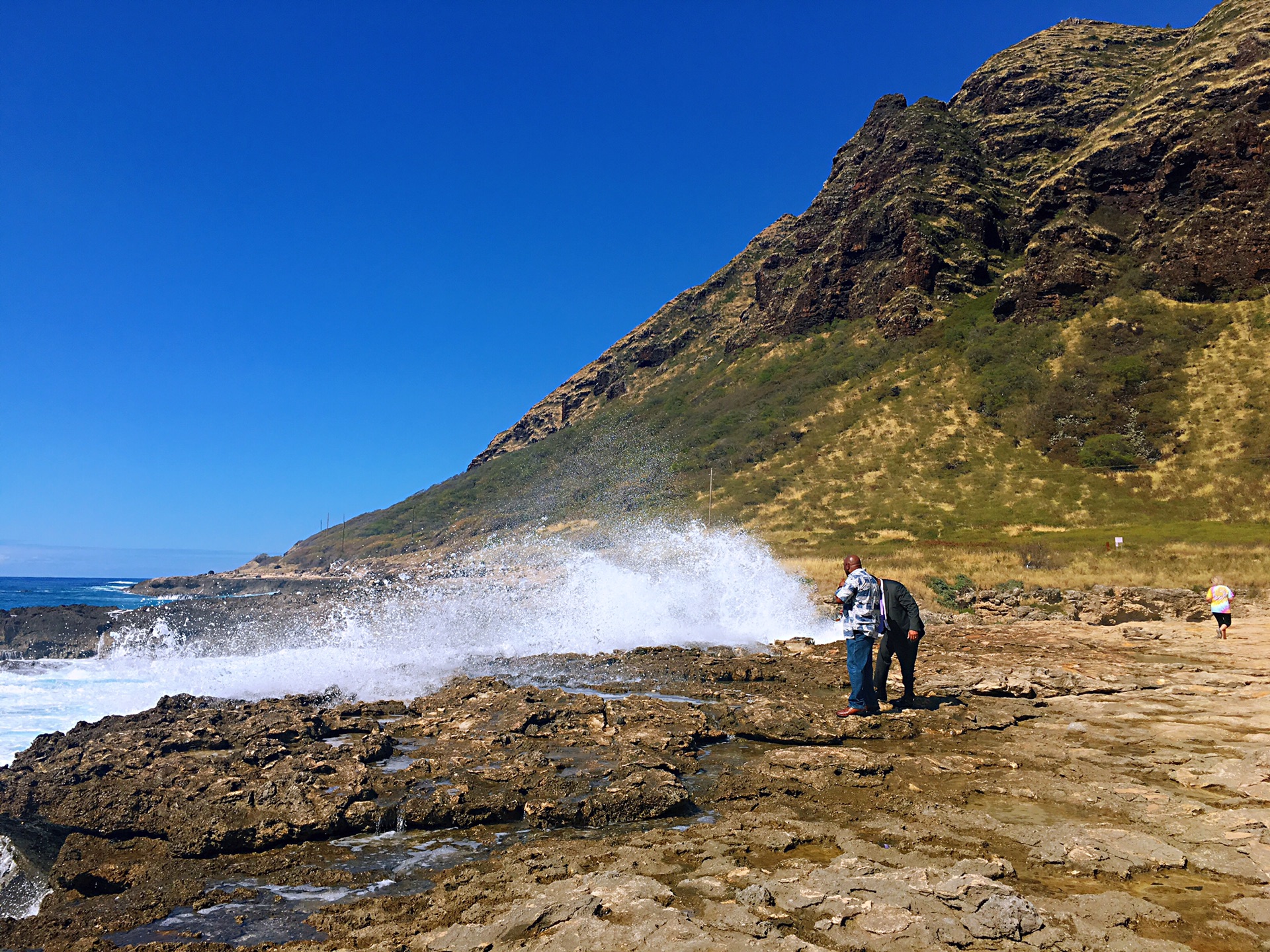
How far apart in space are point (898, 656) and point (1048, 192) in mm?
79045

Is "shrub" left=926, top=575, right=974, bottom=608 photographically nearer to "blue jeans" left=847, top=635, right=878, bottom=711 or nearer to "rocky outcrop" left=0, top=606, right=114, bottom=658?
"blue jeans" left=847, top=635, right=878, bottom=711

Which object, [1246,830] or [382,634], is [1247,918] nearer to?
[1246,830]

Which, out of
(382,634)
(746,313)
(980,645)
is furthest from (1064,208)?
(382,634)

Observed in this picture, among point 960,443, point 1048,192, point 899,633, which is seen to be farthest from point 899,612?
point 1048,192

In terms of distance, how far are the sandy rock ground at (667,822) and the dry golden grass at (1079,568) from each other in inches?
570

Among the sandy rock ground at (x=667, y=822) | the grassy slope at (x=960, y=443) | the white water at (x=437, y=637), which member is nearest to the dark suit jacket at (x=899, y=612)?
the sandy rock ground at (x=667, y=822)

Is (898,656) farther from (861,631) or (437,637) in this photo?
(437,637)

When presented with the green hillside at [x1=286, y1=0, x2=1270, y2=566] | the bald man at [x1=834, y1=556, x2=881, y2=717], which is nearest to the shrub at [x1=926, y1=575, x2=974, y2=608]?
the bald man at [x1=834, y1=556, x2=881, y2=717]

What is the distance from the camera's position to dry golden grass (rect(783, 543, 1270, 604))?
23234 mm

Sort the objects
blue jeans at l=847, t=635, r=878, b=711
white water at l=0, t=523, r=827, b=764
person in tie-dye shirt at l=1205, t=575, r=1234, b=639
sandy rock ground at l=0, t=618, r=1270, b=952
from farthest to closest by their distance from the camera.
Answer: person in tie-dye shirt at l=1205, t=575, r=1234, b=639 → white water at l=0, t=523, r=827, b=764 → blue jeans at l=847, t=635, r=878, b=711 → sandy rock ground at l=0, t=618, r=1270, b=952

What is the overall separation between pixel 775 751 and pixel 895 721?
2078mm

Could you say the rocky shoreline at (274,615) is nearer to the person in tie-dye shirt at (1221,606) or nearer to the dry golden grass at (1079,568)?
the dry golden grass at (1079,568)

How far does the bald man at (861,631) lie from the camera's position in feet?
31.1

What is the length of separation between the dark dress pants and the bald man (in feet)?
0.98
